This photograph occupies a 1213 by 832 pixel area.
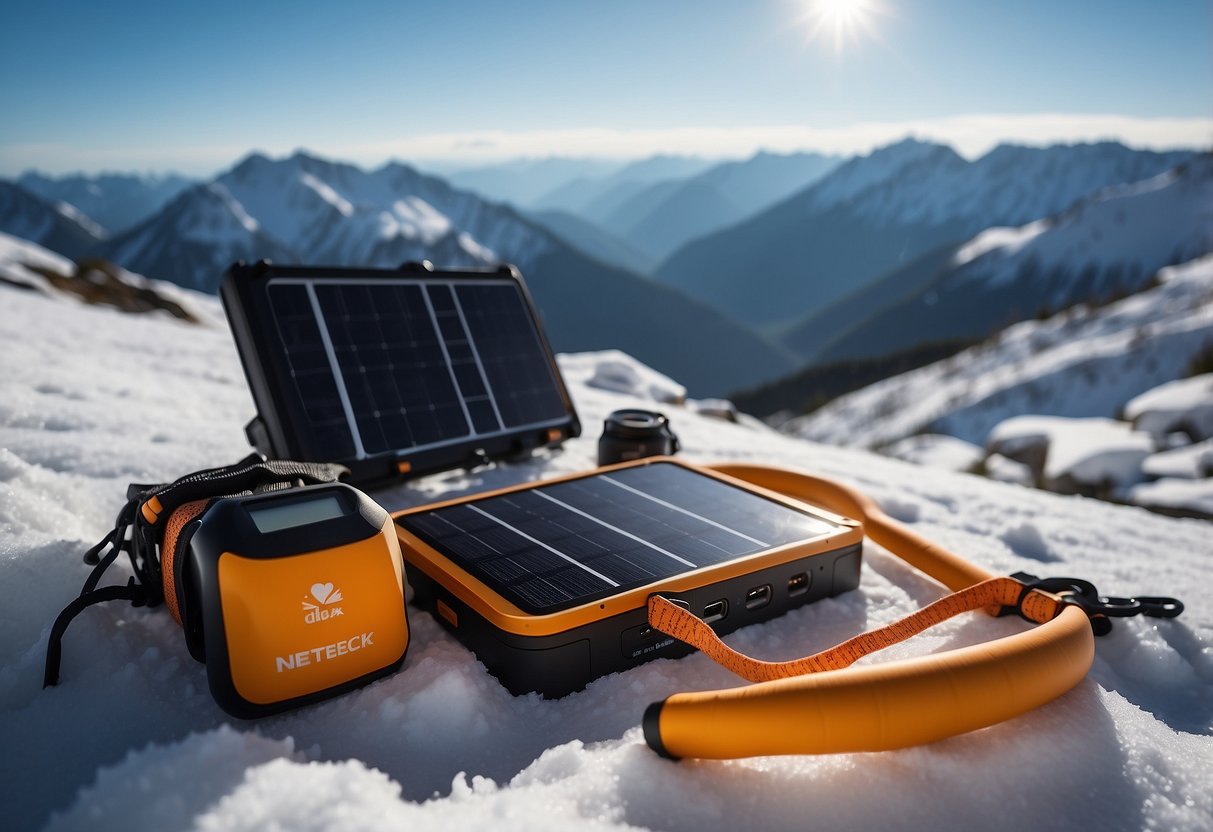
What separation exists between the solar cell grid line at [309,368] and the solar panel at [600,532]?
1103mm

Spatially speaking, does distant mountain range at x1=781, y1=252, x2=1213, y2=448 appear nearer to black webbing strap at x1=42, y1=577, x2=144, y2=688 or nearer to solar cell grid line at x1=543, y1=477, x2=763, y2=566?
solar cell grid line at x1=543, y1=477, x2=763, y2=566

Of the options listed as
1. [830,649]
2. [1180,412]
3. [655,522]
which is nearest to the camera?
[830,649]

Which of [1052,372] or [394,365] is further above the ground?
[394,365]

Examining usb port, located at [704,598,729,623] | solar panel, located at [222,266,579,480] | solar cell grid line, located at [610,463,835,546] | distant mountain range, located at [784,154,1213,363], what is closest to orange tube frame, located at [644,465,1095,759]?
usb port, located at [704,598,729,623]

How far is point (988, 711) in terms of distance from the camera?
79.6 inches

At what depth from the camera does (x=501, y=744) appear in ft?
7.29

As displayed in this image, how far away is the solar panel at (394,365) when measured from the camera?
3.98m

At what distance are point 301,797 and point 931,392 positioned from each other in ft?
192

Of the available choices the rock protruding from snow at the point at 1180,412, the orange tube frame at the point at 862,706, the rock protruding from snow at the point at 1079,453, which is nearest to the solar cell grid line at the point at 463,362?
the orange tube frame at the point at 862,706

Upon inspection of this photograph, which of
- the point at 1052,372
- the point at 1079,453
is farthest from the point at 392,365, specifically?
the point at 1052,372

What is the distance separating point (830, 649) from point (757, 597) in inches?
19.5

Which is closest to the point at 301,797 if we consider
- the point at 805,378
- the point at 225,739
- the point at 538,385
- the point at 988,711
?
the point at 225,739

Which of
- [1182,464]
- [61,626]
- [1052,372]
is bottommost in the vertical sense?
[1052,372]

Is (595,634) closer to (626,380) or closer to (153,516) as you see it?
(153,516)
